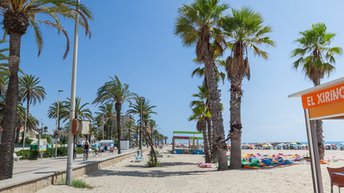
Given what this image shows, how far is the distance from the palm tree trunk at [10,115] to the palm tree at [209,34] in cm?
1114

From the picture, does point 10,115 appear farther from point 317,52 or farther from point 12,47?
point 317,52

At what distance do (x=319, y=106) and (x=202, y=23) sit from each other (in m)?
13.9

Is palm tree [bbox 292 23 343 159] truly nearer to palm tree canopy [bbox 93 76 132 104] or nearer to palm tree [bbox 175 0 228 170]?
palm tree [bbox 175 0 228 170]

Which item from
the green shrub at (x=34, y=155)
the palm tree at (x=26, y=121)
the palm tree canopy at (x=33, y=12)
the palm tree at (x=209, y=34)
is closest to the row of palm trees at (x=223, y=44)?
the palm tree at (x=209, y=34)

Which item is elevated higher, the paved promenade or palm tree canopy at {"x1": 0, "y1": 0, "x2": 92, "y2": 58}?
palm tree canopy at {"x1": 0, "y1": 0, "x2": 92, "y2": 58}

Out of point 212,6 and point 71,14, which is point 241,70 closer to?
point 212,6

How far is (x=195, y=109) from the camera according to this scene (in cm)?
3312

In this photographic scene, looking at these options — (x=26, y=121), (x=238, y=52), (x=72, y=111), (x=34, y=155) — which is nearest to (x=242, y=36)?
(x=238, y=52)

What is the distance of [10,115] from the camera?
427 inches

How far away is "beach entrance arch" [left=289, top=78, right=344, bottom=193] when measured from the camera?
5.89 m

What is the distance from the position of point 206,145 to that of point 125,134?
289ft

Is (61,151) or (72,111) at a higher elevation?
(72,111)

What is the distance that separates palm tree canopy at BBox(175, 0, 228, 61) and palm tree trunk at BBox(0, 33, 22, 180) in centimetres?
1109

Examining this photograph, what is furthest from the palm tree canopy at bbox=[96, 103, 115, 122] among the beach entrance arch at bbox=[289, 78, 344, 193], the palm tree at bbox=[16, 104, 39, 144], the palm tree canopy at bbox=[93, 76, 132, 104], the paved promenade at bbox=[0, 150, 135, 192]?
the beach entrance arch at bbox=[289, 78, 344, 193]
